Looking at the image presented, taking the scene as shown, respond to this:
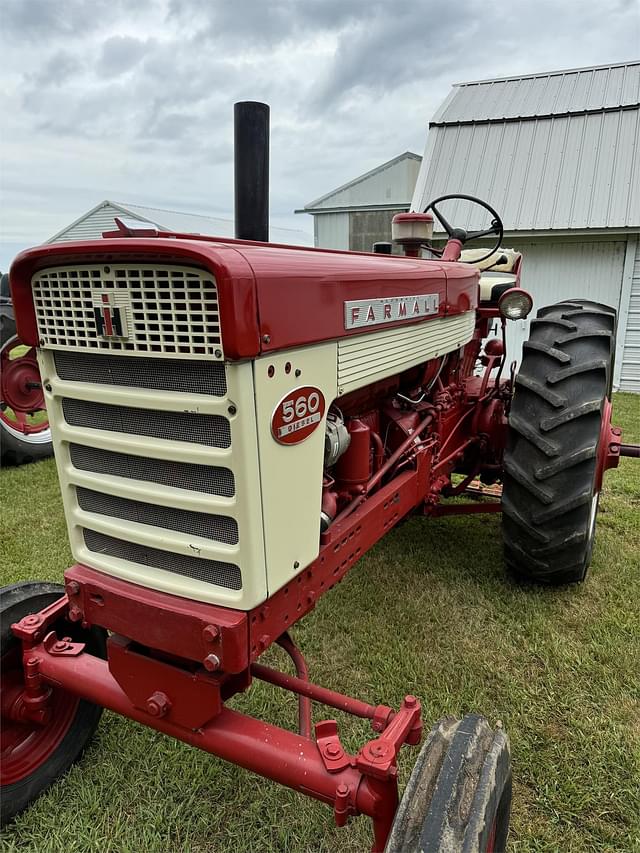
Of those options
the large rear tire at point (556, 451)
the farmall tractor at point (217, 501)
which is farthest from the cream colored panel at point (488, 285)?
the farmall tractor at point (217, 501)

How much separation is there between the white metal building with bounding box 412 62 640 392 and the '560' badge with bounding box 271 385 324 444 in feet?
26.9

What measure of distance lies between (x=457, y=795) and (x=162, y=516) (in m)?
0.90

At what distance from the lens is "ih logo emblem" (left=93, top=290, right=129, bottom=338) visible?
1.35 meters

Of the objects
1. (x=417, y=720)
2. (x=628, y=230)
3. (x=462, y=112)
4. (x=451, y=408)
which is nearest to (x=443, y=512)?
(x=451, y=408)

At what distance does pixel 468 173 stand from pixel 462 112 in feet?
4.82

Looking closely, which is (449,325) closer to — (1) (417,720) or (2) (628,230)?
(1) (417,720)

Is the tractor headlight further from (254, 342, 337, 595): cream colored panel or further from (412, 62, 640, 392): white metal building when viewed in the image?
(412, 62, 640, 392): white metal building

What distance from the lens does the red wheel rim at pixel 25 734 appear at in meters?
1.93

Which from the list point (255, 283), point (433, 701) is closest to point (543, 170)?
point (433, 701)

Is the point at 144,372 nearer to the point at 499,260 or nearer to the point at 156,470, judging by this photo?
the point at 156,470

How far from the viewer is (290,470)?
4.89ft

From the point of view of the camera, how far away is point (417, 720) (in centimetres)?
156

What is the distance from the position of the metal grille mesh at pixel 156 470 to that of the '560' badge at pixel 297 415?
0.51ft

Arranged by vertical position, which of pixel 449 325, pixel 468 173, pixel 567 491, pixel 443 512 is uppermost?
pixel 468 173
